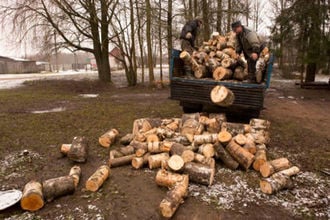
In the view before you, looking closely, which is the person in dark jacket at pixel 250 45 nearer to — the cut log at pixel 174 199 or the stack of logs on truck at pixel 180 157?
the stack of logs on truck at pixel 180 157

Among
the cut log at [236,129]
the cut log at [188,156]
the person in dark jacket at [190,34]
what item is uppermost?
the person in dark jacket at [190,34]

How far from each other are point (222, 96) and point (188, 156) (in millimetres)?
1733

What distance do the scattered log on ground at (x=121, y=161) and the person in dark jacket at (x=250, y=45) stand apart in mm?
3134

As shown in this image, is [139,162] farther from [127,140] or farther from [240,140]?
[240,140]

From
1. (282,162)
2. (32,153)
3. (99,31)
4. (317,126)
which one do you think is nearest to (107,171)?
(32,153)

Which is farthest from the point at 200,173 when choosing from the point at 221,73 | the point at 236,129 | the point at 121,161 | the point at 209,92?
the point at 221,73

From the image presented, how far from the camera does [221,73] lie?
557 centimetres

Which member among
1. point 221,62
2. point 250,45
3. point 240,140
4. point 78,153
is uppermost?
point 250,45

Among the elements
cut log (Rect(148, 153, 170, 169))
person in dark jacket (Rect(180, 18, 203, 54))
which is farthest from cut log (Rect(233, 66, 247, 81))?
cut log (Rect(148, 153, 170, 169))

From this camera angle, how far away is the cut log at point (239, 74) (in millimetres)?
5668

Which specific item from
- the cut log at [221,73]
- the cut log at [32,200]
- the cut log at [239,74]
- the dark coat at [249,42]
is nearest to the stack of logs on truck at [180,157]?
the cut log at [32,200]

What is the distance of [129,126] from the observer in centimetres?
594

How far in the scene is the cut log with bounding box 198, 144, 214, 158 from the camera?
3891 millimetres

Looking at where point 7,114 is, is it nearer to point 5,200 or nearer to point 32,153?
point 32,153
